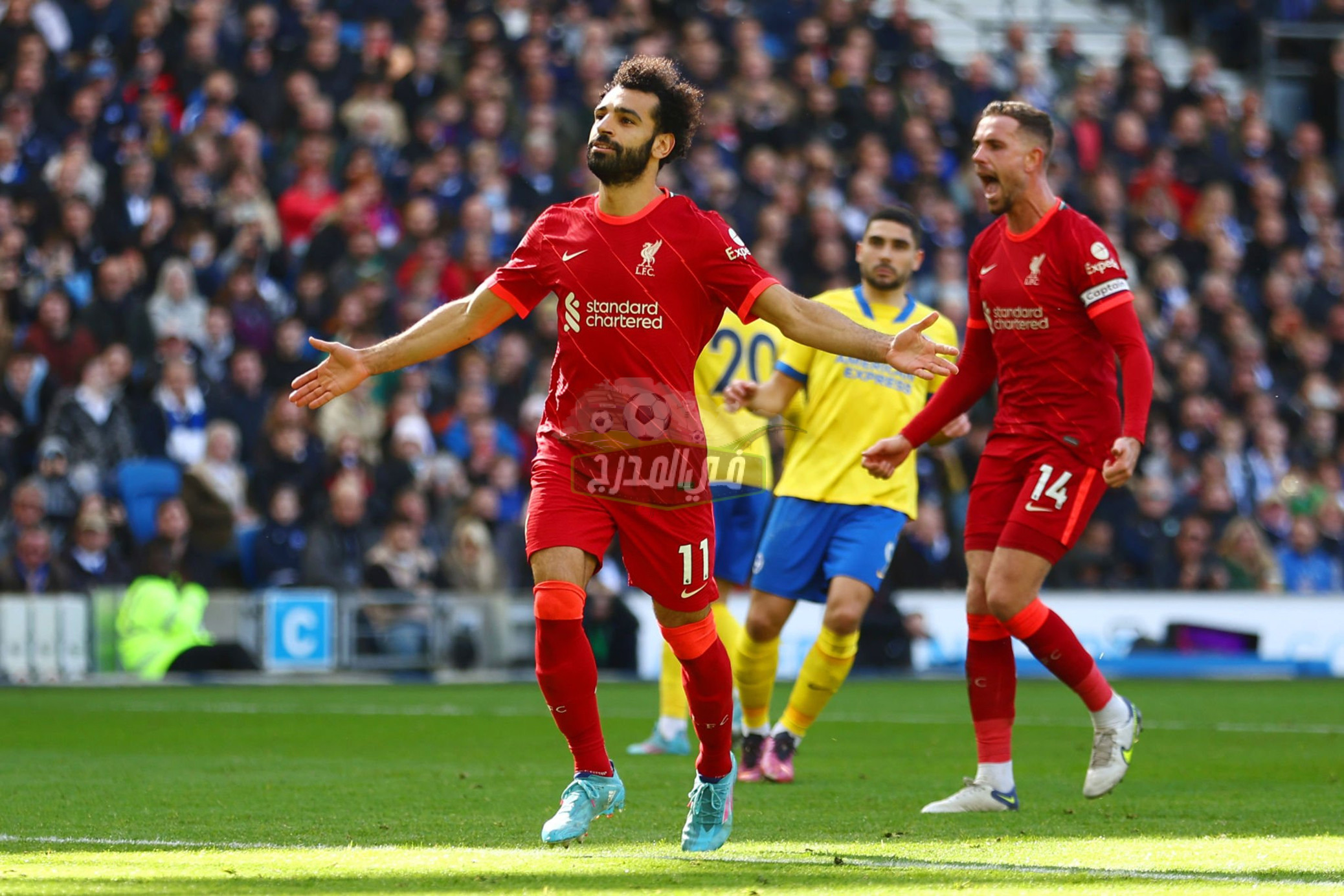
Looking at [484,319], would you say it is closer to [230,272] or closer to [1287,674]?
[230,272]

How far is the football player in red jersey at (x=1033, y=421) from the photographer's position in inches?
301

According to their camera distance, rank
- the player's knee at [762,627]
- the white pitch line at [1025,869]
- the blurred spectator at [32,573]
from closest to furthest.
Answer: the white pitch line at [1025,869] → the player's knee at [762,627] → the blurred spectator at [32,573]

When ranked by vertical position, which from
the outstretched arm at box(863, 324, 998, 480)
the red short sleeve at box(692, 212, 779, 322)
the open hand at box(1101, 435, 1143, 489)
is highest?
the red short sleeve at box(692, 212, 779, 322)

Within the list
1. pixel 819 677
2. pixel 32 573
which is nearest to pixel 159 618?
pixel 32 573

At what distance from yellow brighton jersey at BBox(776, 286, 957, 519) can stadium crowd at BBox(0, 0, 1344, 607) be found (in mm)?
5131

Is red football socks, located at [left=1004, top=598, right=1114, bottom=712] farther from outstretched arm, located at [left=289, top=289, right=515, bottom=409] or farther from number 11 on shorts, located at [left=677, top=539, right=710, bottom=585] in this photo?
outstretched arm, located at [left=289, top=289, right=515, bottom=409]

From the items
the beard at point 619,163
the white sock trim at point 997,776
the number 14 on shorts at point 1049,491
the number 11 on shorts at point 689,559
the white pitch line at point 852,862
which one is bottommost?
the white sock trim at point 997,776

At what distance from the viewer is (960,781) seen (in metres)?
8.87

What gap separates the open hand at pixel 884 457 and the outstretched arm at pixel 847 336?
1663 millimetres

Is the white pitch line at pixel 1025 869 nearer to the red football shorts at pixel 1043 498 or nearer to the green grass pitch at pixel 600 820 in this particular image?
the green grass pitch at pixel 600 820

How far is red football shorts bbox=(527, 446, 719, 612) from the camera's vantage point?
6070 millimetres

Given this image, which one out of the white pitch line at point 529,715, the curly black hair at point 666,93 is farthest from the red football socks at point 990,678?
the white pitch line at point 529,715

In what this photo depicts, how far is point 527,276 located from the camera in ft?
20.6

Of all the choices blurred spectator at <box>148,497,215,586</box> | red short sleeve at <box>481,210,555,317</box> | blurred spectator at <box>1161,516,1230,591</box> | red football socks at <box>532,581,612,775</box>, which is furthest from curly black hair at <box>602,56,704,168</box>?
blurred spectator at <box>1161,516,1230,591</box>
